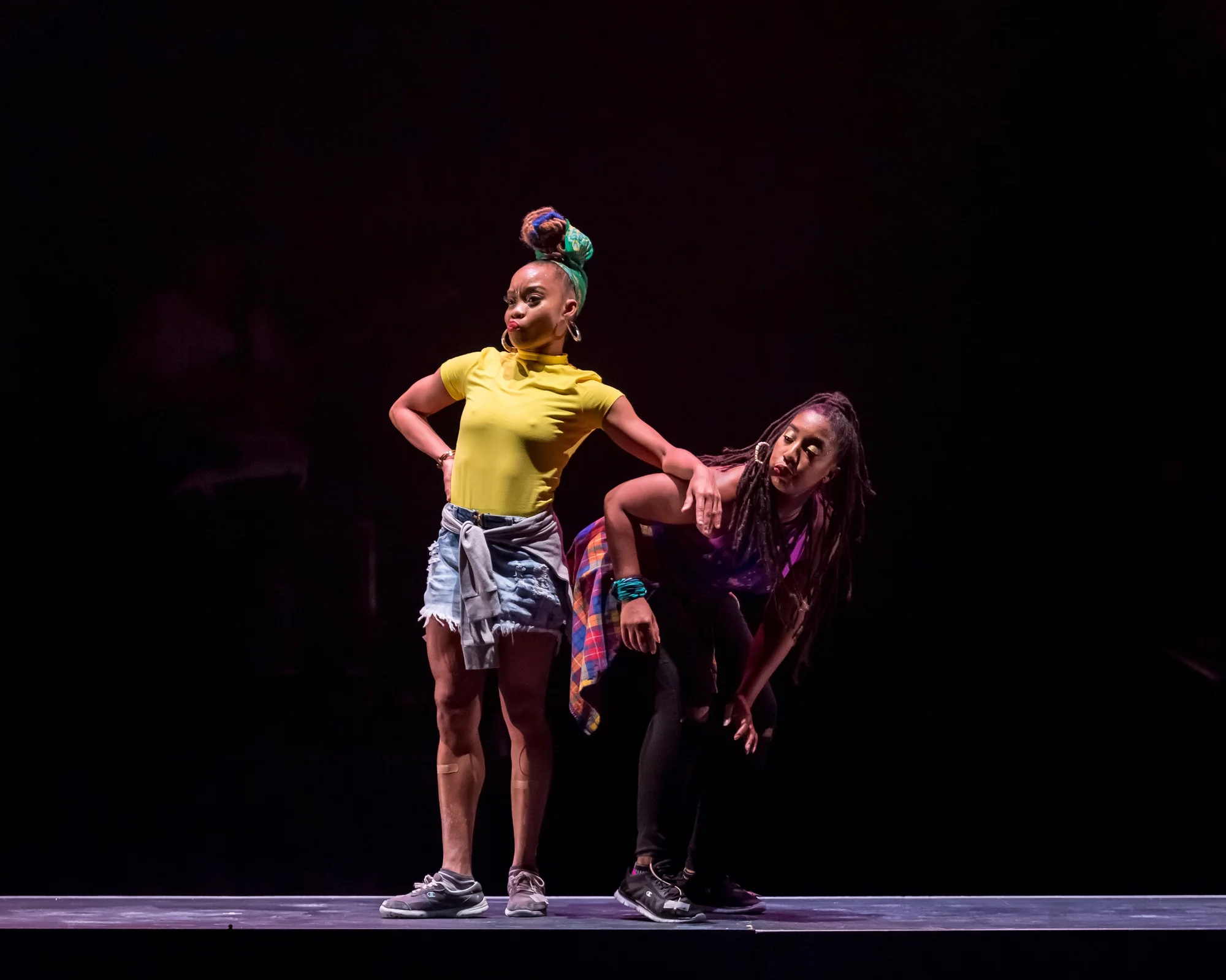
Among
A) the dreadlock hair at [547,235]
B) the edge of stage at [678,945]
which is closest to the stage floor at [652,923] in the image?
the edge of stage at [678,945]

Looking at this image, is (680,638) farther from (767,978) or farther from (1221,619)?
(1221,619)

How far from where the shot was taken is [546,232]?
281 cm

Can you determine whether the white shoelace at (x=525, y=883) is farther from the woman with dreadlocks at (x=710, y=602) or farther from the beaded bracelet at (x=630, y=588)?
the beaded bracelet at (x=630, y=588)

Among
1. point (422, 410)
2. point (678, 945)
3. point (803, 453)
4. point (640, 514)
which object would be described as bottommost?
point (678, 945)

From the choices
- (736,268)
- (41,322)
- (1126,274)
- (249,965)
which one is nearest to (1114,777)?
(1126,274)

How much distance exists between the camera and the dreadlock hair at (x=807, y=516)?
9.05 ft

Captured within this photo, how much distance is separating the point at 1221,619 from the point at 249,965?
237cm

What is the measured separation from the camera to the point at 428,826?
333cm

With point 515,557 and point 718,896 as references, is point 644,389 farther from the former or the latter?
point 718,896

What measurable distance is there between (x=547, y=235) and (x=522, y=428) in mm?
407

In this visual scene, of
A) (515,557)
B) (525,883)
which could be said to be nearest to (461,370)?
(515,557)

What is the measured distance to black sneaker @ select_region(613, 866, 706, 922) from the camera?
259 cm

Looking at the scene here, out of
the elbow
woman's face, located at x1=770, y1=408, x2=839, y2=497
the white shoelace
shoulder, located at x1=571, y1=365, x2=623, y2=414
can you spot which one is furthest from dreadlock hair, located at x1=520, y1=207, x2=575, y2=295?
the white shoelace

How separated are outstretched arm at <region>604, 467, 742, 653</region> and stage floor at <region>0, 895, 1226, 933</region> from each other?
0.54 meters
